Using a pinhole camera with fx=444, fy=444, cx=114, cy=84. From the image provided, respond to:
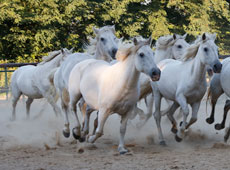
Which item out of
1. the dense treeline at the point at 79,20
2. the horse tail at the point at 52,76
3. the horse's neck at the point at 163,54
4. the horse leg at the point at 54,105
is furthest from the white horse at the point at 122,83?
the dense treeline at the point at 79,20

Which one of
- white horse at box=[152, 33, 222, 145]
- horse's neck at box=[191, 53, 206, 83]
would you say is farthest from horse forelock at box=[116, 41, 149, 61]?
horse's neck at box=[191, 53, 206, 83]

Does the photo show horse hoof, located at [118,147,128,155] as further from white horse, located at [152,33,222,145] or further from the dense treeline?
the dense treeline

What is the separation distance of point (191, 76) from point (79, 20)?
16597 millimetres

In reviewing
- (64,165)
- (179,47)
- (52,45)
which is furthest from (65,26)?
(64,165)

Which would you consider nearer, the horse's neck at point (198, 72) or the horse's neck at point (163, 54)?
the horse's neck at point (198, 72)

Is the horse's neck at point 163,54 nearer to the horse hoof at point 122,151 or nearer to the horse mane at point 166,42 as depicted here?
the horse mane at point 166,42

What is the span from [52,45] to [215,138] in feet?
49.9

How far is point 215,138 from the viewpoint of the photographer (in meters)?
7.30

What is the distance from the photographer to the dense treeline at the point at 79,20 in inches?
821

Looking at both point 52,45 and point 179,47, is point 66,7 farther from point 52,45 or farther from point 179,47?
point 179,47

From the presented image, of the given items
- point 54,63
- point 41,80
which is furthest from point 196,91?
point 41,80

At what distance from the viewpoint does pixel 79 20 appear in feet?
74.3

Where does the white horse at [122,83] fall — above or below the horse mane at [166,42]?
below

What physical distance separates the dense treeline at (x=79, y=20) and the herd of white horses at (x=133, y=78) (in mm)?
12020
